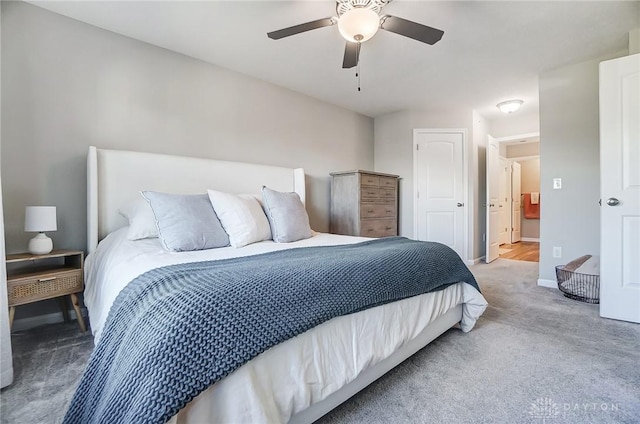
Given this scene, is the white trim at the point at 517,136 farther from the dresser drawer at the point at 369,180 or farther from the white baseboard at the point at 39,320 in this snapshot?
the white baseboard at the point at 39,320

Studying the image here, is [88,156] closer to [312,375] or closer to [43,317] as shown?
[43,317]

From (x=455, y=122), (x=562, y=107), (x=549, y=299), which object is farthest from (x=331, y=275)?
(x=455, y=122)

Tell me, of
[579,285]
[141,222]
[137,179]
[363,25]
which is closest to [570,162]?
[579,285]

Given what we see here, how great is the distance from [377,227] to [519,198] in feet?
17.1

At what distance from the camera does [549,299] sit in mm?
2775

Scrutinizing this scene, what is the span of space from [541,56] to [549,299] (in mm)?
2330

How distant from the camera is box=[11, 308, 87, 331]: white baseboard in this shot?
2088mm

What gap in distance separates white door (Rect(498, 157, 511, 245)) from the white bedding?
4417 millimetres

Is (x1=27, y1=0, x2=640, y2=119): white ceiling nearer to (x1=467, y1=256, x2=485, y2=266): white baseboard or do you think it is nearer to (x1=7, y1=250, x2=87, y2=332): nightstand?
(x1=7, y1=250, x2=87, y2=332): nightstand

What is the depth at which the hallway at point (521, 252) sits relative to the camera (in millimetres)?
4893

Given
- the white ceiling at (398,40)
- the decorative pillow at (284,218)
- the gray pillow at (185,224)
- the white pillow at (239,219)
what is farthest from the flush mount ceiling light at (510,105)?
the gray pillow at (185,224)

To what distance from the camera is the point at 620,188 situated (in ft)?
7.39

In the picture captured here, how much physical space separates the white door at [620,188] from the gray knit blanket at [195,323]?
2.16 meters

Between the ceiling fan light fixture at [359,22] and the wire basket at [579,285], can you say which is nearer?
the ceiling fan light fixture at [359,22]
